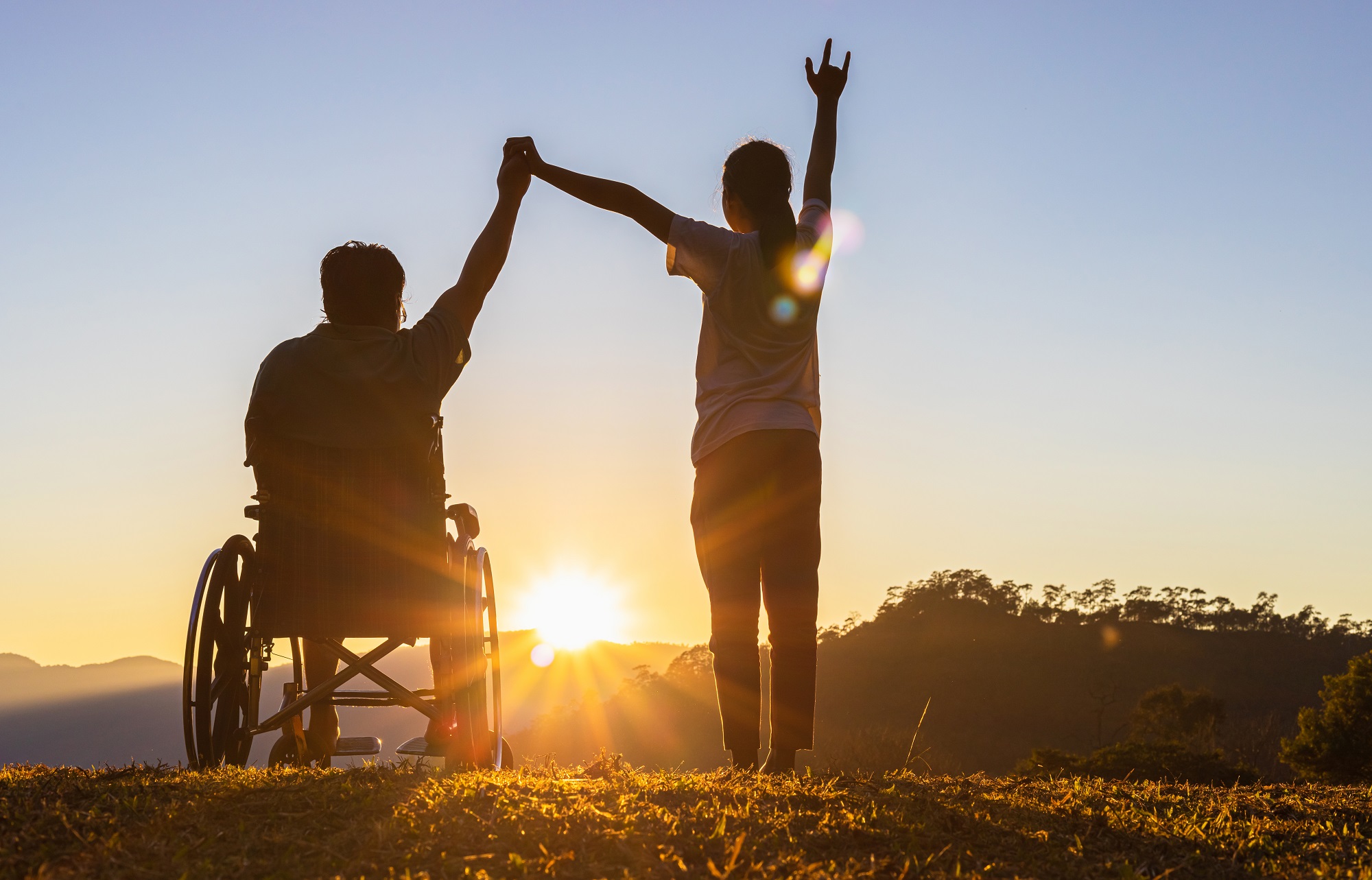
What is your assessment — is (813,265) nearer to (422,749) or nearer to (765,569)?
(765,569)

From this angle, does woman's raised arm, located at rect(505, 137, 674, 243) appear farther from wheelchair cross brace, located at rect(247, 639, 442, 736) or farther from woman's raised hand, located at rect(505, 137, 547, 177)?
wheelchair cross brace, located at rect(247, 639, 442, 736)

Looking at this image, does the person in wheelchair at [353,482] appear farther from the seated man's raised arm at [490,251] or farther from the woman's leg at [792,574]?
the woman's leg at [792,574]

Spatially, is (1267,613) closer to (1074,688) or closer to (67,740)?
(1074,688)

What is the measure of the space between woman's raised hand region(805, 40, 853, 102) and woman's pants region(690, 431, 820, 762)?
1.53m

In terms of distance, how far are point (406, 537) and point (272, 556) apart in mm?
515

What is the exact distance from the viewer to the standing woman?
400cm

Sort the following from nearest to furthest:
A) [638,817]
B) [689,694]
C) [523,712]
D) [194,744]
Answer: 1. [638,817]
2. [194,744]
3. [689,694]
4. [523,712]

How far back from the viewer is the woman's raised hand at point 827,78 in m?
4.59

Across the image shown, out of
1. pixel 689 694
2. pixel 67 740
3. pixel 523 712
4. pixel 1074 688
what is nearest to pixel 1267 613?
pixel 1074 688

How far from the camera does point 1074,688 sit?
5166 centimetres

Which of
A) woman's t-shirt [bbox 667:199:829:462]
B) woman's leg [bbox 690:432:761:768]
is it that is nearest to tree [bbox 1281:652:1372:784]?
woman's leg [bbox 690:432:761:768]

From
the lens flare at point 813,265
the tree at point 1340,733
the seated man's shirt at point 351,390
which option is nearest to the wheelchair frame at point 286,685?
the seated man's shirt at point 351,390

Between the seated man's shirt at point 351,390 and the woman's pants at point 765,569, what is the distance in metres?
1.20

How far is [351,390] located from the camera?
416 centimetres
